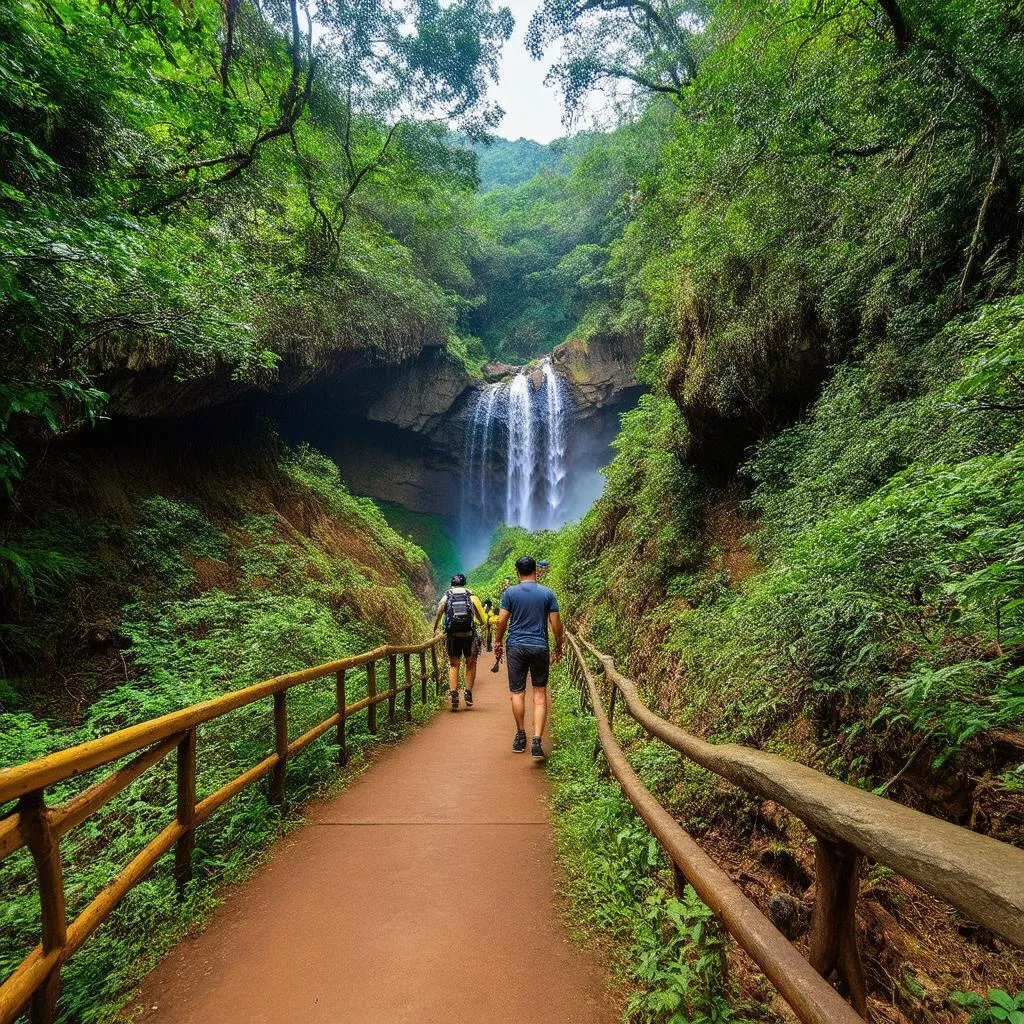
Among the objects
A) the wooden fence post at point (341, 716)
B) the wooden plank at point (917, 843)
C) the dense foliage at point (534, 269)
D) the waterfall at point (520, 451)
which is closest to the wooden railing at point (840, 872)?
the wooden plank at point (917, 843)

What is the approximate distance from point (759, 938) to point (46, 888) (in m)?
2.35

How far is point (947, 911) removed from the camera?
2.00 m

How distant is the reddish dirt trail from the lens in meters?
2.05

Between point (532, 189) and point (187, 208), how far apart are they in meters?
37.3

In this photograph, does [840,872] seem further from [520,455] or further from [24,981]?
[520,455]

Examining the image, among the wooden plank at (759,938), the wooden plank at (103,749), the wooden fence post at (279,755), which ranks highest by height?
the wooden plank at (103,749)

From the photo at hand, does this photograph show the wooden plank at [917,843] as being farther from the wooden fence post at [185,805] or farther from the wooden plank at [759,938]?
the wooden fence post at [185,805]

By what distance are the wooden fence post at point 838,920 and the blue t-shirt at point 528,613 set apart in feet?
12.9

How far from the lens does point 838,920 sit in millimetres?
1346

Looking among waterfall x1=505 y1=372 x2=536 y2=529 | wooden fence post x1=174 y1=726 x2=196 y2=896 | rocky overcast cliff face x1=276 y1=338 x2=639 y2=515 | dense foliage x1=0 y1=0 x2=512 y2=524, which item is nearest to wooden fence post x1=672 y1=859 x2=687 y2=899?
wooden fence post x1=174 y1=726 x2=196 y2=896

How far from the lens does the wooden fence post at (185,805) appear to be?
276cm

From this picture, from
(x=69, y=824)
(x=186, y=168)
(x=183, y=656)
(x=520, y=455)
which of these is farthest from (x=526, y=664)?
(x=520, y=455)

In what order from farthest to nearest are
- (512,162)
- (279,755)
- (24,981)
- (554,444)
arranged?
(512,162)
(554,444)
(279,755)
(24,981)

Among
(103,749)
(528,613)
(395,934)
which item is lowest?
(395,934)
